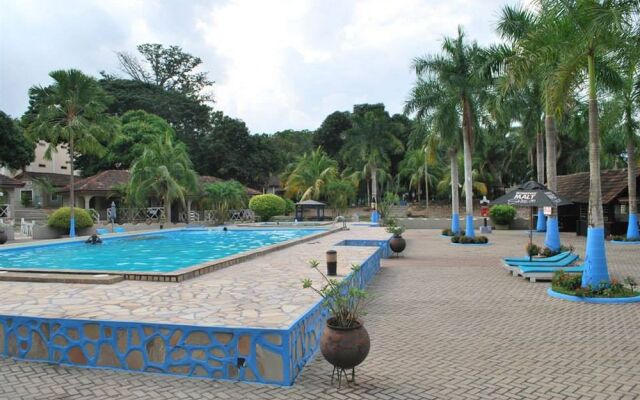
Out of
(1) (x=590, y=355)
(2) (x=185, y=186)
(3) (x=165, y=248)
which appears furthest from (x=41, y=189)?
(1) (x=590, y=355)

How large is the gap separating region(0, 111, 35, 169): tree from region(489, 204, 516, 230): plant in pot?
107ft

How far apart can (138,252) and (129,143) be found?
24.2m

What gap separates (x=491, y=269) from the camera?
13.9 metres

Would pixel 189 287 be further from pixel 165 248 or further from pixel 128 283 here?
pixel 165 248

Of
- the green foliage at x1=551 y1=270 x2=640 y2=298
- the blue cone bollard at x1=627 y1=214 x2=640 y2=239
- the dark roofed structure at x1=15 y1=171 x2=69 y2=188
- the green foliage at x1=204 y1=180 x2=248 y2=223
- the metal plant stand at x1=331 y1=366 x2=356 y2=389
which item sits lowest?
the metal plant stand at x1=331 y1=366 x2=356 y2=389

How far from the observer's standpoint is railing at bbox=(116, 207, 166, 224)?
108ft

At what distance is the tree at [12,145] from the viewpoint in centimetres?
3547

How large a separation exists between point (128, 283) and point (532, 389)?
23.4ft

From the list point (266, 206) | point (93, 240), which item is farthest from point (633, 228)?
point (266, 206)

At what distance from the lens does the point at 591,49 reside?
9.76 m

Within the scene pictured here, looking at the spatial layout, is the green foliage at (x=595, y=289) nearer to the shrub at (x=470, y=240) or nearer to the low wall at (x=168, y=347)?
the low wall at (x=168, y=347)

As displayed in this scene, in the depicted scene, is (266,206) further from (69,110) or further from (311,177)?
(69,110)

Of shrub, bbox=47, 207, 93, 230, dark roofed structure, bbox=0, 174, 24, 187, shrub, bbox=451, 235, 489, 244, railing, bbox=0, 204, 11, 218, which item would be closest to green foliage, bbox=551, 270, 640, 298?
shrub, bbox=451, 235, 489, 244

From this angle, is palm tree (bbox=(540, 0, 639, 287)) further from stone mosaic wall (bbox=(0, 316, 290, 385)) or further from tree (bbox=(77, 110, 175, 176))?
tree (bbox=(77, 110, 175, 176))
